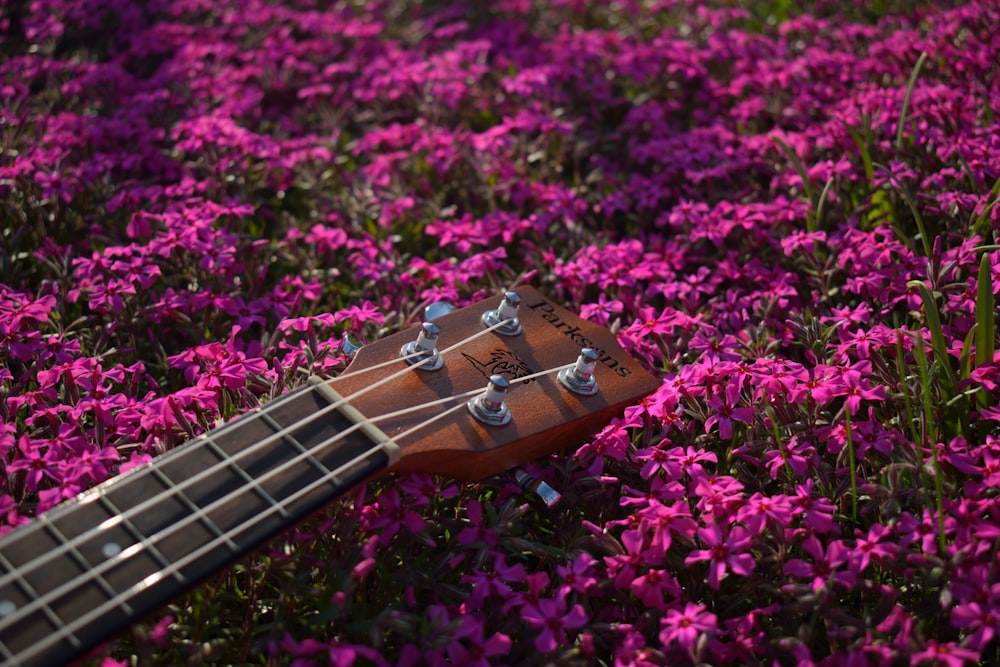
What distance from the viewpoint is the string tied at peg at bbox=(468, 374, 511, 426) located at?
198 cm

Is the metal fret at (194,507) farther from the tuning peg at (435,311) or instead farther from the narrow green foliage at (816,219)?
the narrow green foliage at (816,219)

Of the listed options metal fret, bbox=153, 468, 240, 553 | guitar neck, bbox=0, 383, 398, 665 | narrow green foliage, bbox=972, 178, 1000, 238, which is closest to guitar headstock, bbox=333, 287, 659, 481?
guitar neck, bbox=0, 383, 398, 665

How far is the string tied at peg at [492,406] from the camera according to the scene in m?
1.98

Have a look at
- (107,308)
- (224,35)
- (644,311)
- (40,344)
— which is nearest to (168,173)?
(107,308)

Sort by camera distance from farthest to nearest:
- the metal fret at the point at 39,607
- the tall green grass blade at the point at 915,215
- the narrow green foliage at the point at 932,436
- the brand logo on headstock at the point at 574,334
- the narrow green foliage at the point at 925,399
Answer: the tall green grass blade at the point at 915,215 → the brand logo on headstock at the point at 574,334 → the narrow green foliage at the point at 925,399 → the narrow green foliage at the point at 932,436 → the metal fret at the point at 39,607

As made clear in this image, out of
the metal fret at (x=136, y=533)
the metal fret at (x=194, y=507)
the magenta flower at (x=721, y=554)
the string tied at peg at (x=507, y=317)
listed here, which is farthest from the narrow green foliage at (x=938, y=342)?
the metal fret at (x=136, y=533)

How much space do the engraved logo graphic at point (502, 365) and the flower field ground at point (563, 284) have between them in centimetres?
26

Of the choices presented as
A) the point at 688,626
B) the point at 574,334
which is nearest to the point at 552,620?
the point at 688,626

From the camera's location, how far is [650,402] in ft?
7.11

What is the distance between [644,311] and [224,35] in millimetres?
3325

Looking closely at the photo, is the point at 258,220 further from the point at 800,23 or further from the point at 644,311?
the point at 800,23

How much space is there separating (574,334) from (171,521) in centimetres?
117

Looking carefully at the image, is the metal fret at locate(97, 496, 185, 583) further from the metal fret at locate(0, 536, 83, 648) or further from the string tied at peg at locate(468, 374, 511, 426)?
the string tied at peg at locate(468, 374, 511, 426)

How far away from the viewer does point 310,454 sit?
1.80 meters
